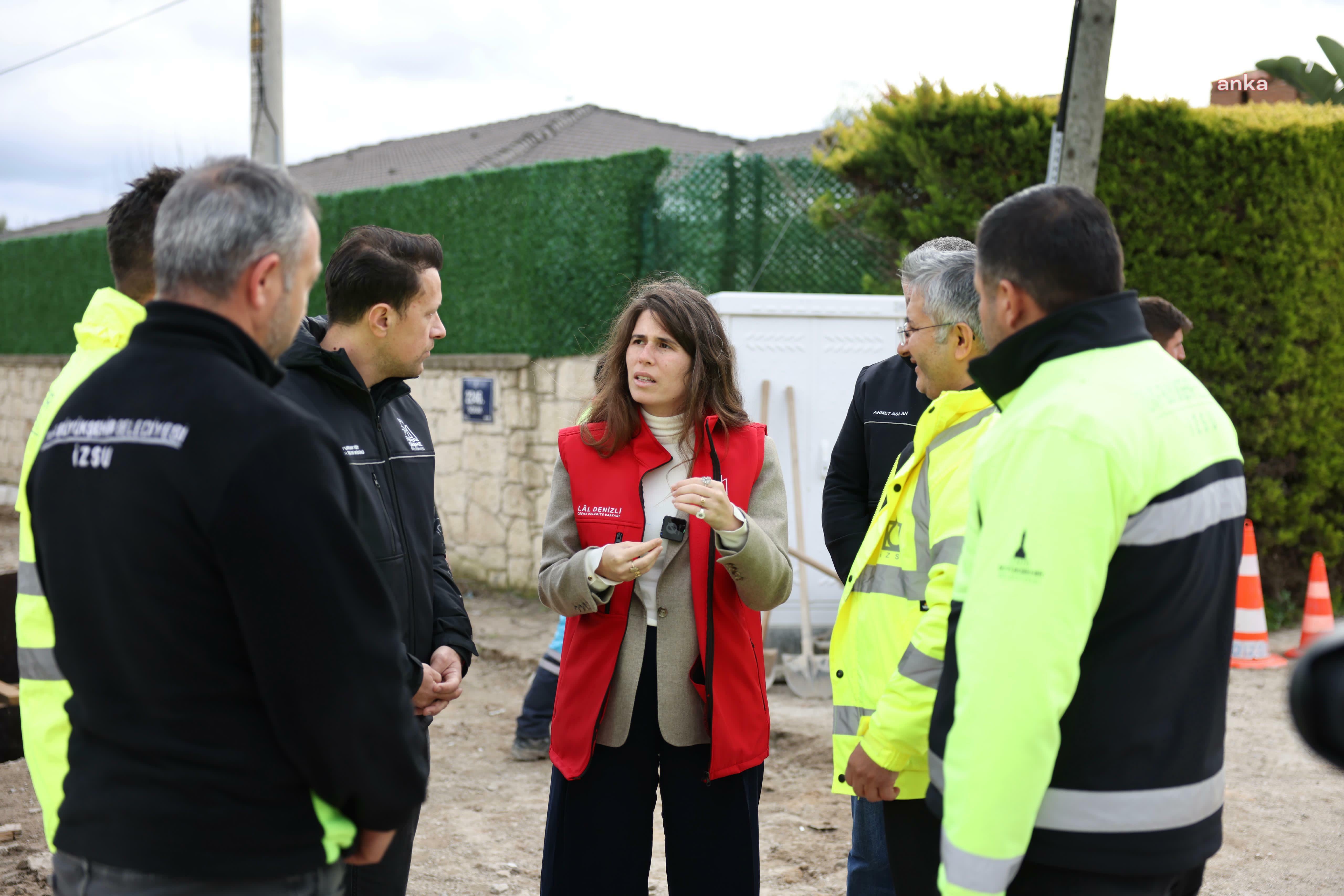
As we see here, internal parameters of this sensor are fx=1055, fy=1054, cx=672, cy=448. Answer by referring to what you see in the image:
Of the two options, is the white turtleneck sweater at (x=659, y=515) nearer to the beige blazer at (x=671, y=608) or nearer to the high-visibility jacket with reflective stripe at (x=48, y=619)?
A: the beige blazer at (x=671, y=608)

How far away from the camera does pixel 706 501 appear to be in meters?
2.58

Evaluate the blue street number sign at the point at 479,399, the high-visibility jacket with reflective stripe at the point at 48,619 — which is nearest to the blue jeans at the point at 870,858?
the high-visibility jacket with reflective stripe at the point at 48,619

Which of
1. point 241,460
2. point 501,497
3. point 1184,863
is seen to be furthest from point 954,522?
point 501,497

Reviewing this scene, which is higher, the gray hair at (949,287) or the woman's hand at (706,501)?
the gray hair at (949,287)

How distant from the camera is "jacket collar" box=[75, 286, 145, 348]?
7.58ft

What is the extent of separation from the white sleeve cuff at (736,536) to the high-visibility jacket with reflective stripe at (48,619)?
4.61 feet

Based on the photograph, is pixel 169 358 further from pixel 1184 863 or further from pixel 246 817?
pixel 1184 863

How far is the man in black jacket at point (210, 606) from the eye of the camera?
4.80 ft

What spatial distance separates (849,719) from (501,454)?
7.02 meters

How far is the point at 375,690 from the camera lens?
1.56m

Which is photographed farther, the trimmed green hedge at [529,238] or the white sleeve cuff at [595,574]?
the trimmed green hedge at [529,238]

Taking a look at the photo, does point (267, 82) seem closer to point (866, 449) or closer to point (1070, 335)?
point (866, 449)

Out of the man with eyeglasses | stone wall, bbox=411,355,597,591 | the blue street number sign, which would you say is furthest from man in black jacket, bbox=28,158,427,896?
the blue street number sign

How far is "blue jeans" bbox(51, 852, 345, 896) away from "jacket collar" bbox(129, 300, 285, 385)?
28.8 inches
